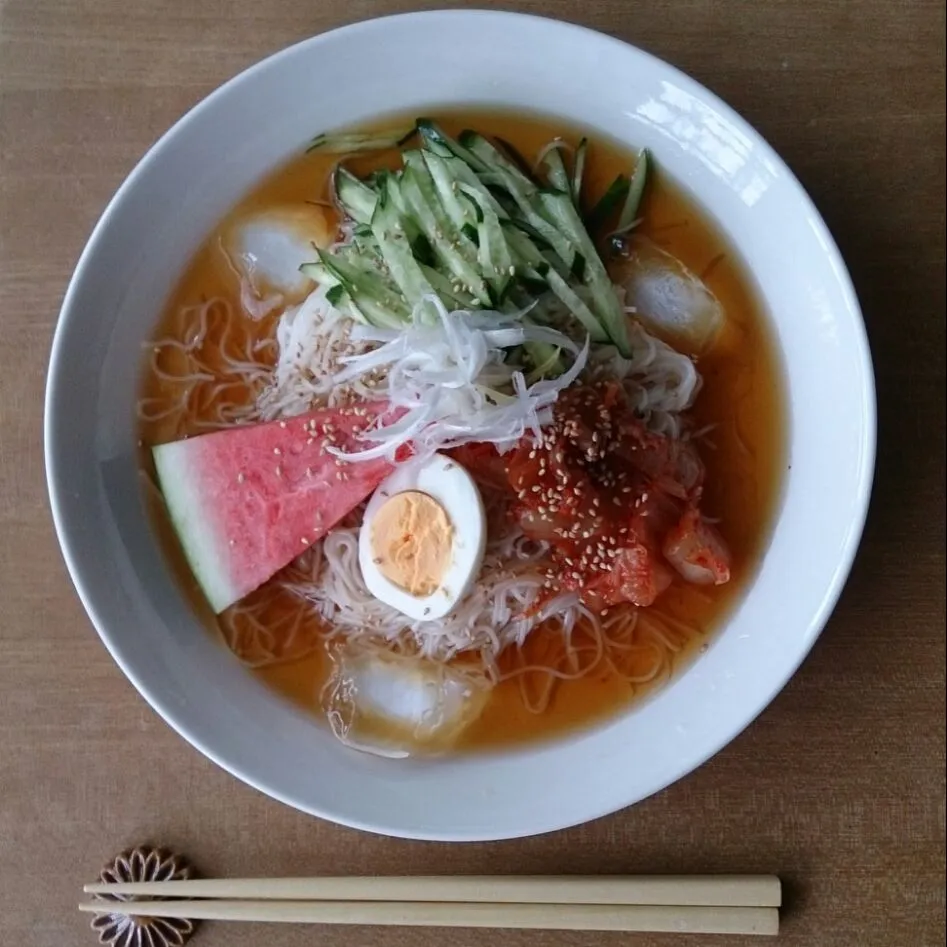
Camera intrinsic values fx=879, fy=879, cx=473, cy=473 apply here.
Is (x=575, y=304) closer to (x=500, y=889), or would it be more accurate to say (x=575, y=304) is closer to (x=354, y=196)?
(x=354, y=196)

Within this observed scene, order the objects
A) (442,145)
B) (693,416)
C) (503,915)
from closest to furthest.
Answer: (503,915), (442,145), (693,416)

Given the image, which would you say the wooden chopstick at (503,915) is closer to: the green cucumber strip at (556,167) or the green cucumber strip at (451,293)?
the green cucumber strip at (451,293)

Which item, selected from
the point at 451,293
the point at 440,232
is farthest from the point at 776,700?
the point at 440,232

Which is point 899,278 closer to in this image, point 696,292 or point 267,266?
point 696,292

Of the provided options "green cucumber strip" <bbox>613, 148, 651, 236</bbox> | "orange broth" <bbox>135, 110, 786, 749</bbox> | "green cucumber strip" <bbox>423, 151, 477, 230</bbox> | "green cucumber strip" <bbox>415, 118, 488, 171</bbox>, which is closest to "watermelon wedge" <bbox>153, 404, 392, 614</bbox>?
"orange broth" <bbox>135, 110, 786, 749</bbox>

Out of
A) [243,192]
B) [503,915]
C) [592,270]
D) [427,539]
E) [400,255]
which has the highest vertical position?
[243,192]

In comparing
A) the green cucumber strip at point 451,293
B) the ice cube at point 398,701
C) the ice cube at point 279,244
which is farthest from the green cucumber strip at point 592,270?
the ice cube at point 398,701
